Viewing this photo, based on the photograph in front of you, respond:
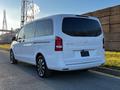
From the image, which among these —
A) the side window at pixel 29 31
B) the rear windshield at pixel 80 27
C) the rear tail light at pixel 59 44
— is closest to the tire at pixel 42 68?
the rear tail light at pixel 59 44

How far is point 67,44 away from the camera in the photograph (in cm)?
658

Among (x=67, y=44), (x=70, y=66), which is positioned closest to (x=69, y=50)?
(x=67, y=44)

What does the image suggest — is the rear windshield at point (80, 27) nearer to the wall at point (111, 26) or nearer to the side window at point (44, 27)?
the side window at point (44, 27)

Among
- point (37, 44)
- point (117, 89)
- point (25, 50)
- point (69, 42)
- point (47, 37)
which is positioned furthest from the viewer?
point (25, 50)

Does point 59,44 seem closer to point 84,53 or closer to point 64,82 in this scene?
point 84,53

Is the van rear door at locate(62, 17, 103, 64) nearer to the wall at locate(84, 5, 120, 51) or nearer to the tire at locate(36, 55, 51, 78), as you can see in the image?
the tire at locate(36, 55, 51, 78)

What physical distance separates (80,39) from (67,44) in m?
0.48

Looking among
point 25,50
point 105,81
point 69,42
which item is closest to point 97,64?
point 105,81

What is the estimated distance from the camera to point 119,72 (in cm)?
737

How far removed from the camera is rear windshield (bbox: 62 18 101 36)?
22.2ft

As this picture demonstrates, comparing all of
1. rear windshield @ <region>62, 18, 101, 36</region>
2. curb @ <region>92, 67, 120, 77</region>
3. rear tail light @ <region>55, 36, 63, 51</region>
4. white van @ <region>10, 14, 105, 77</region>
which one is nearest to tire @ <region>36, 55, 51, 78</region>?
white van @ <region>10, 14, 105, 77</region>

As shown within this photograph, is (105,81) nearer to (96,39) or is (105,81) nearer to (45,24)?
(96,39)

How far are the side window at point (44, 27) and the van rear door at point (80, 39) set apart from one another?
20.0 inches

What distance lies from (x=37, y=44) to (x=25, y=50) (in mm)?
1472
